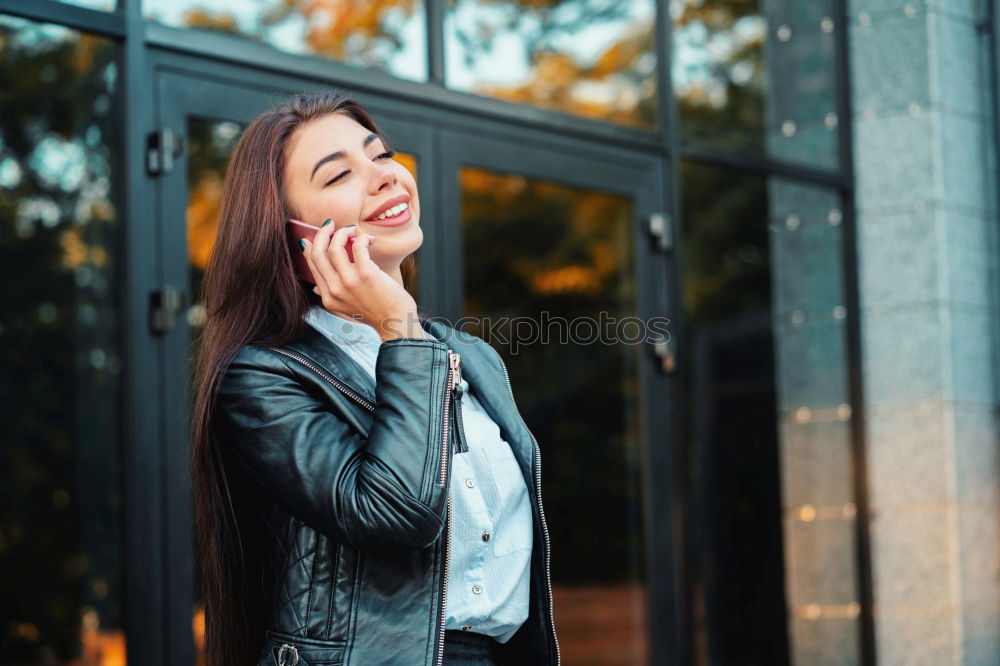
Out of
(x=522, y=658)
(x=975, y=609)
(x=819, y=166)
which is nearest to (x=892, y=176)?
(x=819, y=166)

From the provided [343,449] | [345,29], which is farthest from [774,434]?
[343,449]

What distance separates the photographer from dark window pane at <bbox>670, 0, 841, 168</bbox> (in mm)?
5293

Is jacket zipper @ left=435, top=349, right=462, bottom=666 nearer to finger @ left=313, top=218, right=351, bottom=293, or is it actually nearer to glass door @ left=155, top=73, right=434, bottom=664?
finger @ left=313, top=218, right=351, bottom=293

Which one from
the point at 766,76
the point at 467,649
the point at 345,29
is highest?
the point at 766,76

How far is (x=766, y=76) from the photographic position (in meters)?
5.62

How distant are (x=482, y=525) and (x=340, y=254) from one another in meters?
0.45

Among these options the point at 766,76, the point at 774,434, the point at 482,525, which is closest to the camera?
the point at 482,525

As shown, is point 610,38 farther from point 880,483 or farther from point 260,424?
point 260,424

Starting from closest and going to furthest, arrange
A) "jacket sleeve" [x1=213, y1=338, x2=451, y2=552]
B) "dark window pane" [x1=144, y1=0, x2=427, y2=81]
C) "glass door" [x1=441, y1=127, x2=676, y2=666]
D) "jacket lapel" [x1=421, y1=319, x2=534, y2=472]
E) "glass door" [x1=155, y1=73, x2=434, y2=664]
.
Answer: "jacket sleeve" [x1=213, y1=338, x2=451, y2=552], "jacket lapel" [x1=421, y1=319, x2=534, y2=472], "glass door" [x1=155, y1=73, x2=434, y2=664], "dark window pane" [x1=144, y1=0, x2=427, y2=81], "glass door" [x1=441, y1=127, x2=676, y2=666]

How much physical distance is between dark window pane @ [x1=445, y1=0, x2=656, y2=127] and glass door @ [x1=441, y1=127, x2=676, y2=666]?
0.96 ft

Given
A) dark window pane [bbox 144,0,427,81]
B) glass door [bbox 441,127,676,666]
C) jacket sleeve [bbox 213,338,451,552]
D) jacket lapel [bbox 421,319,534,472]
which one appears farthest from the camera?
glass door [bbox 441,127,676,666]

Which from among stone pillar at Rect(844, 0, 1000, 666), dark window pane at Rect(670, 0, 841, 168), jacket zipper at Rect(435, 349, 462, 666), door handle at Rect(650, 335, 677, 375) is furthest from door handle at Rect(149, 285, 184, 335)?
stone pillar at Rect(844, 0, 1000, 666)

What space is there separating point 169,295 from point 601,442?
8.98 feet

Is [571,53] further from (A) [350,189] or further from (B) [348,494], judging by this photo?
(B) [348,494]
